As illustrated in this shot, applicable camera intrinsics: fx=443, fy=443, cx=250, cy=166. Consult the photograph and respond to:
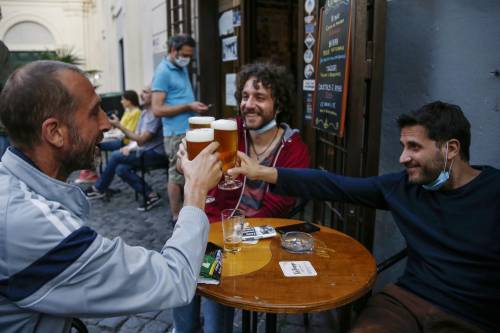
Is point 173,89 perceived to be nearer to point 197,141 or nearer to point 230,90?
point 230,90

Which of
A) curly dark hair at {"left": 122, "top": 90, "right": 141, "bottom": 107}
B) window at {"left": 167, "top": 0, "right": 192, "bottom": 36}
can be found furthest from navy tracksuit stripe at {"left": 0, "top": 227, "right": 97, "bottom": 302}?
curly dark hair at {"left": 122, "top": 90, "right": 141, "bottom": 107}

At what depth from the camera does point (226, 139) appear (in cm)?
188

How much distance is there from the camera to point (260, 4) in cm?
588

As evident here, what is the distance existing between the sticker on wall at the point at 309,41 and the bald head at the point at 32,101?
280 centimetres

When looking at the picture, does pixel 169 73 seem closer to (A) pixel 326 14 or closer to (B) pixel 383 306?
(A) pixel 326 14

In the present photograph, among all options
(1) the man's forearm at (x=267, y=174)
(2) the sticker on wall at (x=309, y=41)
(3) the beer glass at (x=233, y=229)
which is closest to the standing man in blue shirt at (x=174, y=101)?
(2) the sticker on wall at (x=309, y=41)

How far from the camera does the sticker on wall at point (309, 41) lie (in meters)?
3.75

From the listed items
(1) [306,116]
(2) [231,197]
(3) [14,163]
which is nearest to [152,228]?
(1) [306,116]

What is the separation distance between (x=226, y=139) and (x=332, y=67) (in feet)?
4.91

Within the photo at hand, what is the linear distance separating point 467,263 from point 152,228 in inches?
143

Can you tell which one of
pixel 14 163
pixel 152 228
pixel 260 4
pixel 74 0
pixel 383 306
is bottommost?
pixel 152 228

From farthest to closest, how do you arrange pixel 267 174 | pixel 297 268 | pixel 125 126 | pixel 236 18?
pixel 125 126
pixel 236 18
pixel 267 174
pixel 297 268

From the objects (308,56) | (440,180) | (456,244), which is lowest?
(456,244)

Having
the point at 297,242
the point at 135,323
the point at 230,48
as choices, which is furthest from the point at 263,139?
the point at 230,48
